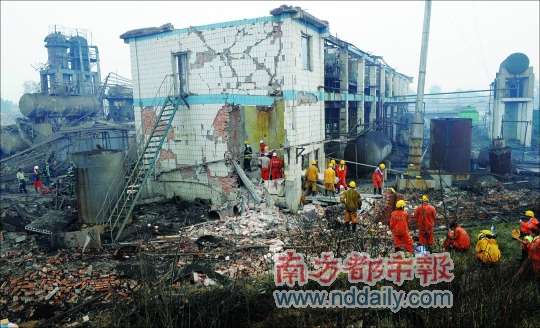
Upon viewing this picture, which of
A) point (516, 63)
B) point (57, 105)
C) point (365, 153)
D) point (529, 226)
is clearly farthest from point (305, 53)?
point (516, 63)

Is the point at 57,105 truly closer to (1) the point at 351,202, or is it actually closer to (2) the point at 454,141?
(1) the point at 351,202

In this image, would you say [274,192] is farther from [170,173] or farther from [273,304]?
[273,304]

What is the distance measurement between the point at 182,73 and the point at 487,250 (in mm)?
12196

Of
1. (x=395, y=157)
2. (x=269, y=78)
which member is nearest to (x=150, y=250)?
(x=269, y=78)

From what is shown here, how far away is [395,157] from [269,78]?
52.4 feet

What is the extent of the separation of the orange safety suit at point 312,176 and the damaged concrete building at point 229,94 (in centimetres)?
38

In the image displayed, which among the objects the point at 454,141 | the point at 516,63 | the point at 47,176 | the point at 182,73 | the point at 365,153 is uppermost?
the point at 516,63

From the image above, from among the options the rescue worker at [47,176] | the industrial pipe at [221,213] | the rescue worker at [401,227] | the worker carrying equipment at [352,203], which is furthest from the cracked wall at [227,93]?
the rescue worker at [47,176]

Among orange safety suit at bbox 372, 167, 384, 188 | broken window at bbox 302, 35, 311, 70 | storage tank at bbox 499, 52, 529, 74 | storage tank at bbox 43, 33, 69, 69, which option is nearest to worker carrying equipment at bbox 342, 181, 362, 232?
orange safety suit at bbox 372, 167, 384, 188

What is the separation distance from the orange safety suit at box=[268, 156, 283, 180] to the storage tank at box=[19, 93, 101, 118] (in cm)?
2107

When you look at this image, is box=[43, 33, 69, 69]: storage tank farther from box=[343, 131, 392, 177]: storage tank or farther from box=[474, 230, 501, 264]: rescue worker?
box=[474, 230, 501, 264]: rescue worker

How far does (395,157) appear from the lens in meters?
26.4

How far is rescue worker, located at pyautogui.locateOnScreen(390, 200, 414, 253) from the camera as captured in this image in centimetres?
827

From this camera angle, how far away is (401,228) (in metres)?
8.31
